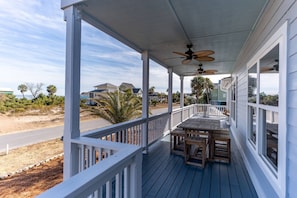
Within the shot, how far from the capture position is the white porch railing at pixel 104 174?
2.91ft

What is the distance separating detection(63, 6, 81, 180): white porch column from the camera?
202 cm

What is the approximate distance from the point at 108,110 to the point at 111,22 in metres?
2.83

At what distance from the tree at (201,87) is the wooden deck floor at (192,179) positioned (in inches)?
534

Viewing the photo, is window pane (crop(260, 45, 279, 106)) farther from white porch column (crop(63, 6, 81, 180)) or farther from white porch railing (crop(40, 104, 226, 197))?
white porch column (crop(63, 6, 81, 180))

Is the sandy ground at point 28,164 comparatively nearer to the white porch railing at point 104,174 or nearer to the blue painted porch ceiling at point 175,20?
the white porch railing at point 104,174

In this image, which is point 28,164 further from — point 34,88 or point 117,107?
point 117,107

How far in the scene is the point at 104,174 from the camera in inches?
42.4

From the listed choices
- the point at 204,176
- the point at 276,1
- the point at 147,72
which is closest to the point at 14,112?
the point at 147,72

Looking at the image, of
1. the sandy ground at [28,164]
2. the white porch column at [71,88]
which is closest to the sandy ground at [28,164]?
the sandy ground at [28,164]

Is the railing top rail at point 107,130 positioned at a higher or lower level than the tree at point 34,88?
lower

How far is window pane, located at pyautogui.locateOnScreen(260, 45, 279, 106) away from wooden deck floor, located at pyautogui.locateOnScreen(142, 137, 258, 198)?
145 centimetres

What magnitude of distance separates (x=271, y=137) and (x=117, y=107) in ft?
12.8

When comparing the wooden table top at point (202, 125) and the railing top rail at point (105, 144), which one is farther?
the wooden table top at point (202, 125)

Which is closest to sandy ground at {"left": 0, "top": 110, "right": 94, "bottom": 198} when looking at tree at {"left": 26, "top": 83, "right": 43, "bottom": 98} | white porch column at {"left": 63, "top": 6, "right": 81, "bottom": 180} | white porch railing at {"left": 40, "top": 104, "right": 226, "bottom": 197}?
tree at {"left": 26, "top": 83, "right": 43, "bottom": 98}
